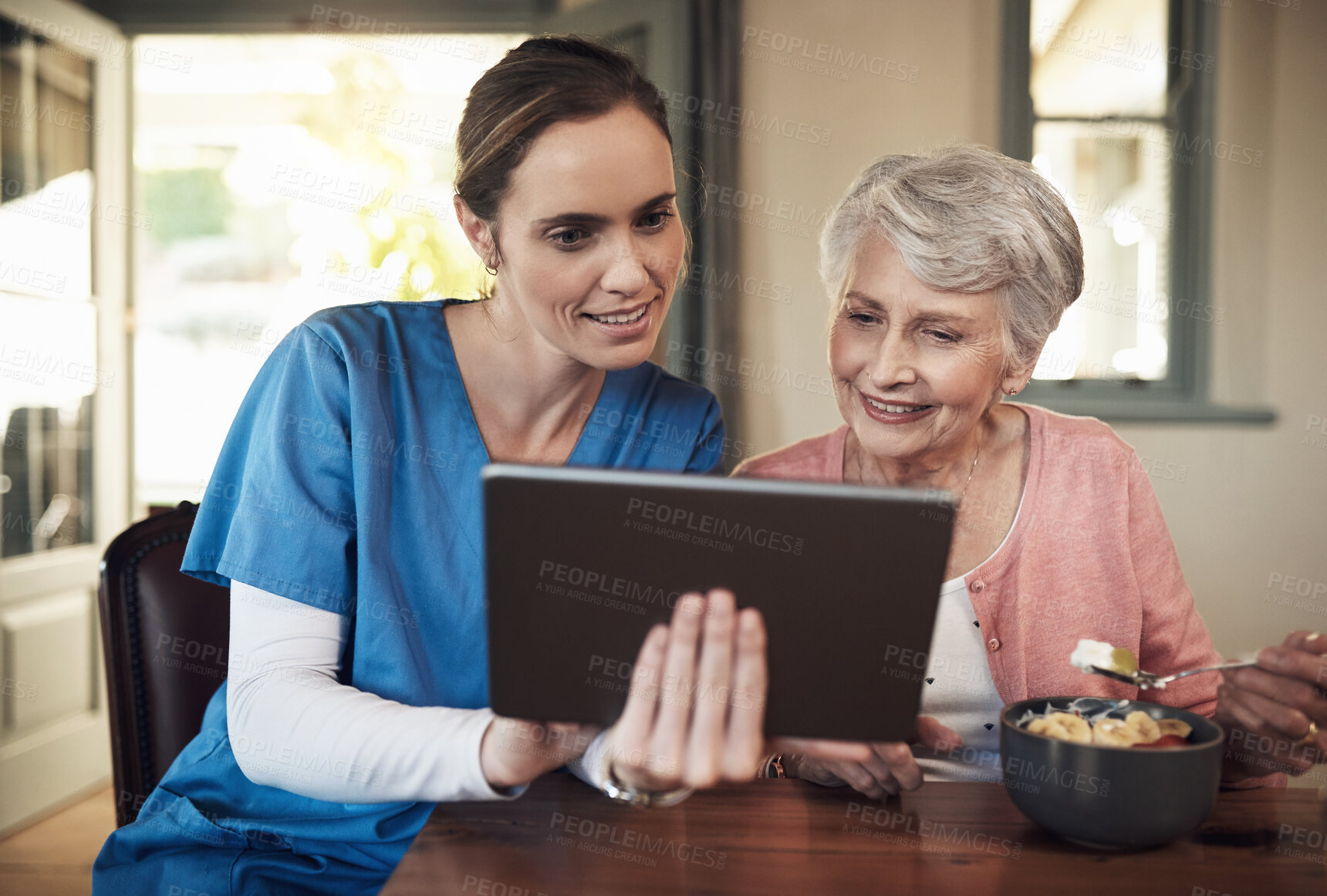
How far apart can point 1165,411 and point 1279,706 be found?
227 cm

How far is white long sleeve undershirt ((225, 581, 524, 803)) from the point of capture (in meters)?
0.88

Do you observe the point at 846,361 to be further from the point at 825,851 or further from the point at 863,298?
the point at 825,851

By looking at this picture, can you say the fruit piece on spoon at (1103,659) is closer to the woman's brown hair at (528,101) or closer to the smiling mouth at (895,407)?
the smiling mouth at (895,407)

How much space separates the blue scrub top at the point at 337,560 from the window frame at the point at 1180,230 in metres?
2.44

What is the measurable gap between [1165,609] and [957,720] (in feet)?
1.06

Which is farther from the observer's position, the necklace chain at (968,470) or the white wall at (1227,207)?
the white wall at (1227,207)

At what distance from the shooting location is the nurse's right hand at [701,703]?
2.34 feet

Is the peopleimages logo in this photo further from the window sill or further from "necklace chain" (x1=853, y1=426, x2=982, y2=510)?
the window sill

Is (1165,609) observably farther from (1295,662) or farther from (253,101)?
(253,101)

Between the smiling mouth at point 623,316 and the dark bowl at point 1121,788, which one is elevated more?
the smiling mouth at point 623,316

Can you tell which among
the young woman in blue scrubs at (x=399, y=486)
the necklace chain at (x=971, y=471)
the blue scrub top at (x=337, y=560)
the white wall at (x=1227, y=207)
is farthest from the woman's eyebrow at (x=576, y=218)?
the white wall at (x=1227, y=207)

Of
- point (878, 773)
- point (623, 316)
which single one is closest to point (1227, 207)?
point (623, 316)

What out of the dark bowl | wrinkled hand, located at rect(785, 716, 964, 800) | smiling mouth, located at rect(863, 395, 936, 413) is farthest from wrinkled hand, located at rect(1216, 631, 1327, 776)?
smiling mouth, located at rect(863, 395, 936, 413)

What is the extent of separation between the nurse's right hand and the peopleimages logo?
5cm
